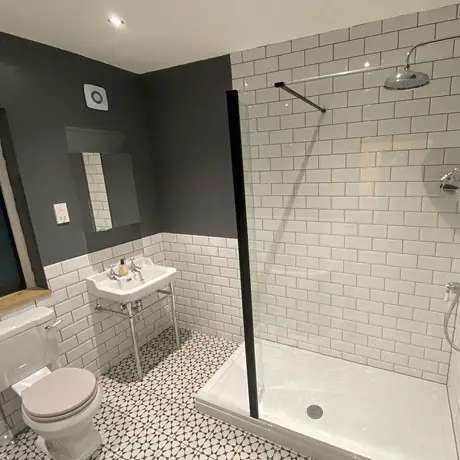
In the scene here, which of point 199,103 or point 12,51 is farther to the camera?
point 199,103

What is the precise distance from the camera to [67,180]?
2062 mm

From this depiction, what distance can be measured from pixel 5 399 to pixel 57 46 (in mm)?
2253

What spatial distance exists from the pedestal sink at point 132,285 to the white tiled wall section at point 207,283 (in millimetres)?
291

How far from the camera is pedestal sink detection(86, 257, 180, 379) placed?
2.09 meters

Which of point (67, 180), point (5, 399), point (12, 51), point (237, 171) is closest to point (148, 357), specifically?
point (5, 399)

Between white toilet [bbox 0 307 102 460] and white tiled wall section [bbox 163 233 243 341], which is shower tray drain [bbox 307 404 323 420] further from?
white toilet [bbox 0 307 102 460]

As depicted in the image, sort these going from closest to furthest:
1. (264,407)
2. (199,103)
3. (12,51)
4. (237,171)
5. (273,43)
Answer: (237,171)
(12,51)
(264,407)
(273,43)
(199,103)

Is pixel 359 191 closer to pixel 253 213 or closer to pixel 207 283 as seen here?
pixel 253 213

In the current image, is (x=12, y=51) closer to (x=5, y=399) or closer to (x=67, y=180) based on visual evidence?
(x=67, y=180)

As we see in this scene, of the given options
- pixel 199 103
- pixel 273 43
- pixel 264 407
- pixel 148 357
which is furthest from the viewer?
pixel 148 357

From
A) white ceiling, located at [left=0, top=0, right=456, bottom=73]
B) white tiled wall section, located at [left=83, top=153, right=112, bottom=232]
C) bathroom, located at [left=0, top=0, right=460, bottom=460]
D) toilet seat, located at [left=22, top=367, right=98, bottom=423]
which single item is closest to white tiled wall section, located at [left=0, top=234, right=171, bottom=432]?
bathroom, located at [left=0, top=0, right=460, bottom=460]

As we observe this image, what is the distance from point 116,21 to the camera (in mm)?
1636

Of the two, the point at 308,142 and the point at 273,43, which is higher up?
the point at 273,43

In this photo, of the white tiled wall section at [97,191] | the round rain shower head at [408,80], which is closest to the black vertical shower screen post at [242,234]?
the round rain shower head at [408,80]
